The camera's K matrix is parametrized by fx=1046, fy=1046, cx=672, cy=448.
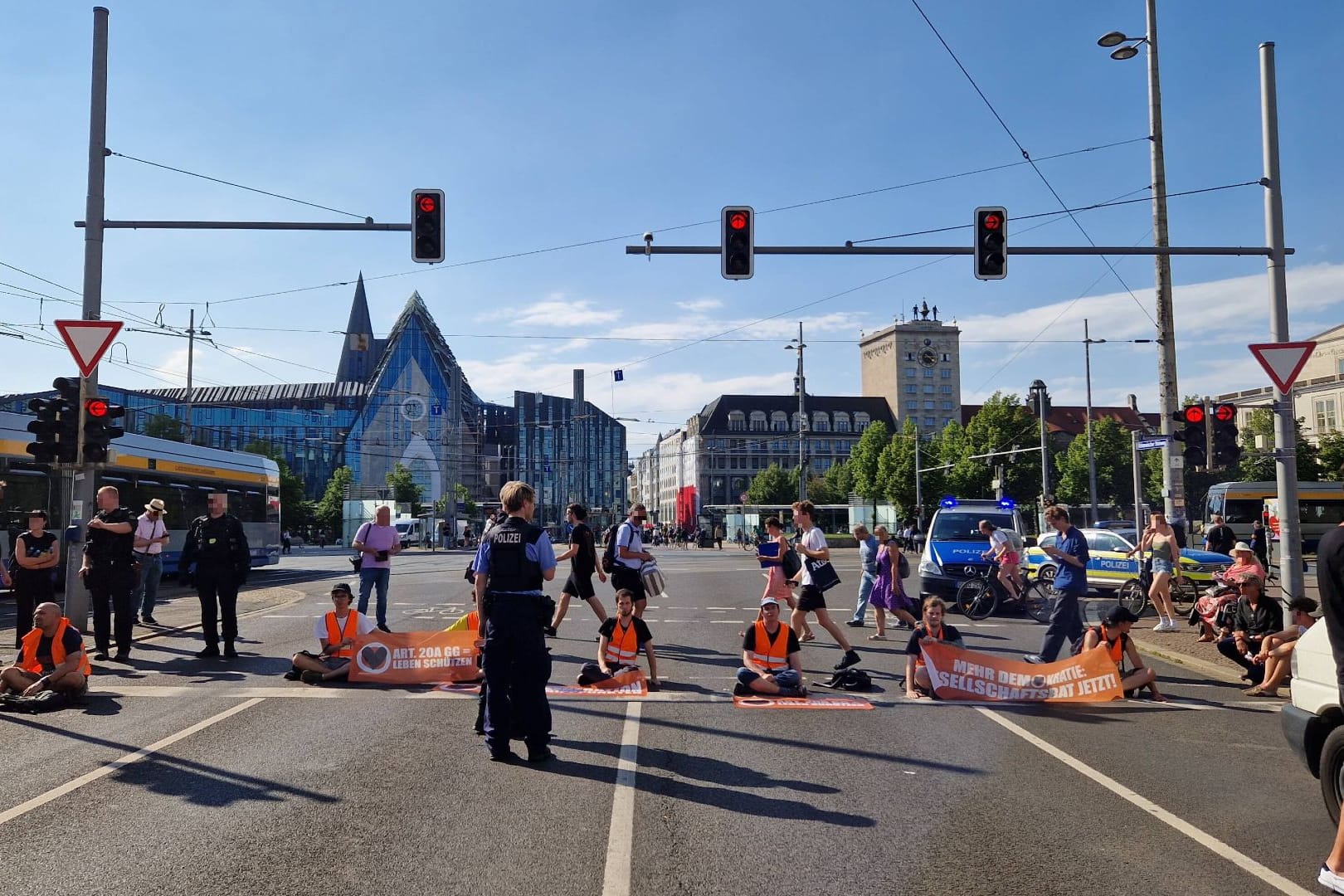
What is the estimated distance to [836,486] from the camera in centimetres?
10875

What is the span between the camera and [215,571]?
11.9 meters

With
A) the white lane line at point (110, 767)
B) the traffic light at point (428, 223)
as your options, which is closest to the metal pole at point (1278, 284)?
the traffic light at point (428, 223)

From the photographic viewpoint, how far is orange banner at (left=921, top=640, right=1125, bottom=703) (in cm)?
959

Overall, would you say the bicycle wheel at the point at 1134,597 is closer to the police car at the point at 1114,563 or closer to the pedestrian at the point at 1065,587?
the police car at the point at 1114,563

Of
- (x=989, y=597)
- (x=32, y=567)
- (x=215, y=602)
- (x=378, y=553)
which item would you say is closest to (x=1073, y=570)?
(x=989, y=597)

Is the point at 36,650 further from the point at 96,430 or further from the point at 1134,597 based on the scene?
the point at 1134,597

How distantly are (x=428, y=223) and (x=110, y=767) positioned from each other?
349 inches

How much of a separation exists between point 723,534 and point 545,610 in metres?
84.4

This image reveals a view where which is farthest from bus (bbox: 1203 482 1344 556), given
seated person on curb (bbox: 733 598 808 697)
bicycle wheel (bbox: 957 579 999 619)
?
seated person on curb (bbox: 733 598 808 697)

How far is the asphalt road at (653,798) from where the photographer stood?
4.68 m

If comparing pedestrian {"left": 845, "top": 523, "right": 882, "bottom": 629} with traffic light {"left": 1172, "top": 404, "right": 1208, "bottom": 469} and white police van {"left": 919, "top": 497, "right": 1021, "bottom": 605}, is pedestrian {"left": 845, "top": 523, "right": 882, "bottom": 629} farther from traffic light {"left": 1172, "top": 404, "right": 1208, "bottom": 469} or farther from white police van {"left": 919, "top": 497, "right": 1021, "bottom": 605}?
traffic light {"left": 1172, "top": 404, "right": 1208, "bottom": 469}

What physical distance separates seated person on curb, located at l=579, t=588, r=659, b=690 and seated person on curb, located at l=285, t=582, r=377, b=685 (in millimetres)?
2366

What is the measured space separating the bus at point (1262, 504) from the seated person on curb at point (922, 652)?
33049 mm

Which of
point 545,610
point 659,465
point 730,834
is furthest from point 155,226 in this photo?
point 659,465
